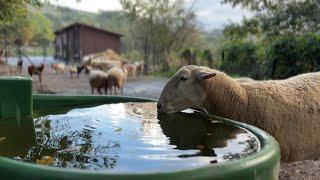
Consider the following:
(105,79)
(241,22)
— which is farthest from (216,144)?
(241,22)

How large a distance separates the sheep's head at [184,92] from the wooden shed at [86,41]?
47902 millimetres

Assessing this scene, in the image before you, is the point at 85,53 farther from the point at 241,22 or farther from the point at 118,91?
the point at 118,91

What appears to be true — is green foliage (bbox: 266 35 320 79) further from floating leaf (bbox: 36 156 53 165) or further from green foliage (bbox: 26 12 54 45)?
green foliage (bbox: 26 12 54 45)

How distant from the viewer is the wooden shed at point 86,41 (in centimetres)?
5406

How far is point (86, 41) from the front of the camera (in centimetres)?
5450

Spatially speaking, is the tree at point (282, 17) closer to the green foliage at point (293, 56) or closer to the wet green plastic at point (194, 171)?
the green foliage at point (293, 56)

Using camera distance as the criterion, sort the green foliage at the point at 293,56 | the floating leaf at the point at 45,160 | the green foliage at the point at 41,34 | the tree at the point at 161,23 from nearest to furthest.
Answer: the floating leaf at the point at 45,160 < the green foliage at the point at 293,56 < the tree at the point at 161,23 < the green foliage at the point at 41,34

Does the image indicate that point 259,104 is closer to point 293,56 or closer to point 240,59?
point 293,56

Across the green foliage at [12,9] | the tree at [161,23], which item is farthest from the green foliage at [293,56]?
the tree at [161,23]

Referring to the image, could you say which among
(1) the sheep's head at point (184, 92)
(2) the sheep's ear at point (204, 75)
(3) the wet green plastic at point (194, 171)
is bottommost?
(3) the wet green plastic at point (194, 171)

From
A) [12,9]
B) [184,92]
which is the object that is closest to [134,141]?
[184,92]

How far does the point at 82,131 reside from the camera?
4.81 metres

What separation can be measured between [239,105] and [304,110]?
84cm

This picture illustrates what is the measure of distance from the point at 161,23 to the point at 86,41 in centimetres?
1381
